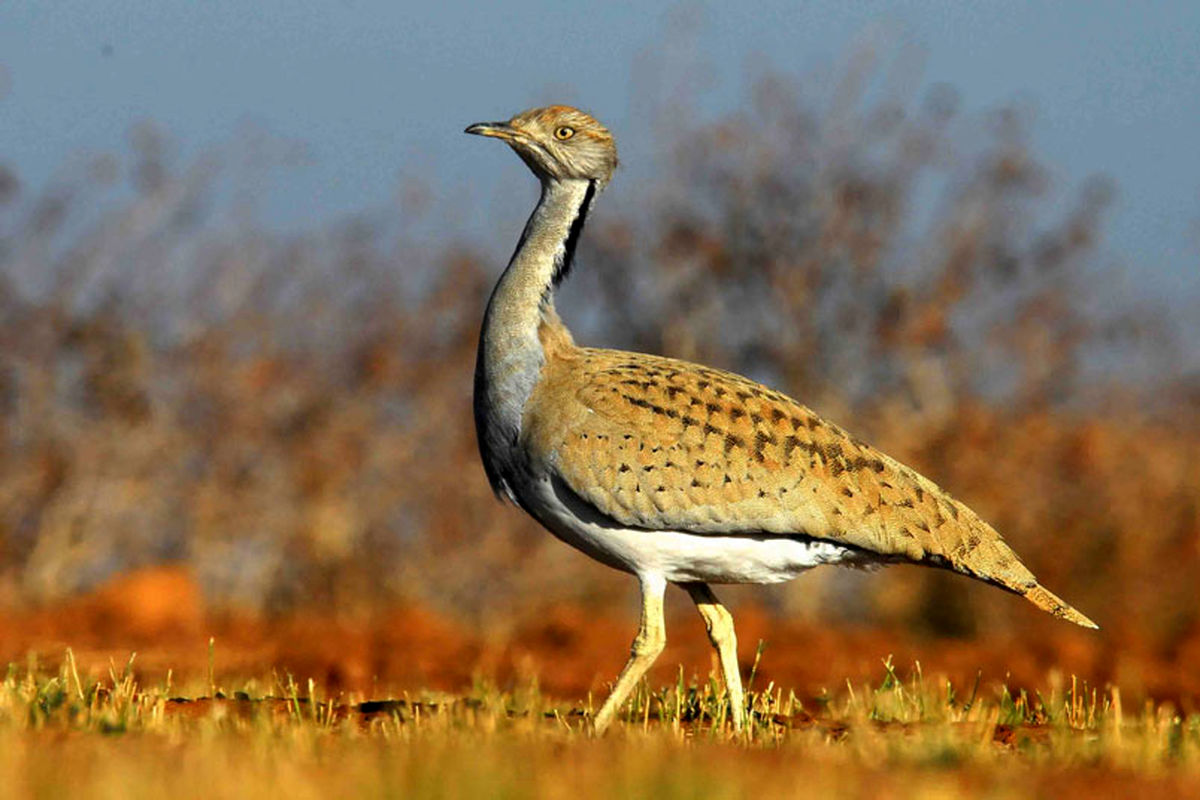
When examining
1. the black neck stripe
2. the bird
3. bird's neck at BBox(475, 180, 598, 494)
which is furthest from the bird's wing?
the black neck stripe

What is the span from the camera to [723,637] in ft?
24.5

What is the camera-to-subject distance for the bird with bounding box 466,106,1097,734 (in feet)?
22.9

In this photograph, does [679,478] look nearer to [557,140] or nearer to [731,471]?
[731,471]

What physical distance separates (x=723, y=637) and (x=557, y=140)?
2273 mm

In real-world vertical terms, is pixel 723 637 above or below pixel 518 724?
→ above

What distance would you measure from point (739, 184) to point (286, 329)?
15.0ft

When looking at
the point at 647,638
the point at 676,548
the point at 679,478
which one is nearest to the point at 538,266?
the point at 679,478

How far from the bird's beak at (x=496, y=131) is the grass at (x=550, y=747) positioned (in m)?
2.42

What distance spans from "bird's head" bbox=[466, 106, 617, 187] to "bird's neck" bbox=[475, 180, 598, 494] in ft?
0.20

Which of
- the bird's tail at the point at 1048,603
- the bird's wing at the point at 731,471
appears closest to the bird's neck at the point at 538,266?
the bird's wing at the point at 731,471

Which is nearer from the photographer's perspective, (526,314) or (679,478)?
(679,478)

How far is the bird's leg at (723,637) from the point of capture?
22.9 feet

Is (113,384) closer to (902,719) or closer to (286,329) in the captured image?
(286,329)

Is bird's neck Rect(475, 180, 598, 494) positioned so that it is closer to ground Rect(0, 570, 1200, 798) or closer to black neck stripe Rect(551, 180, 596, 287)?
black neck stripe Rect(551, 180, 596, 287)
